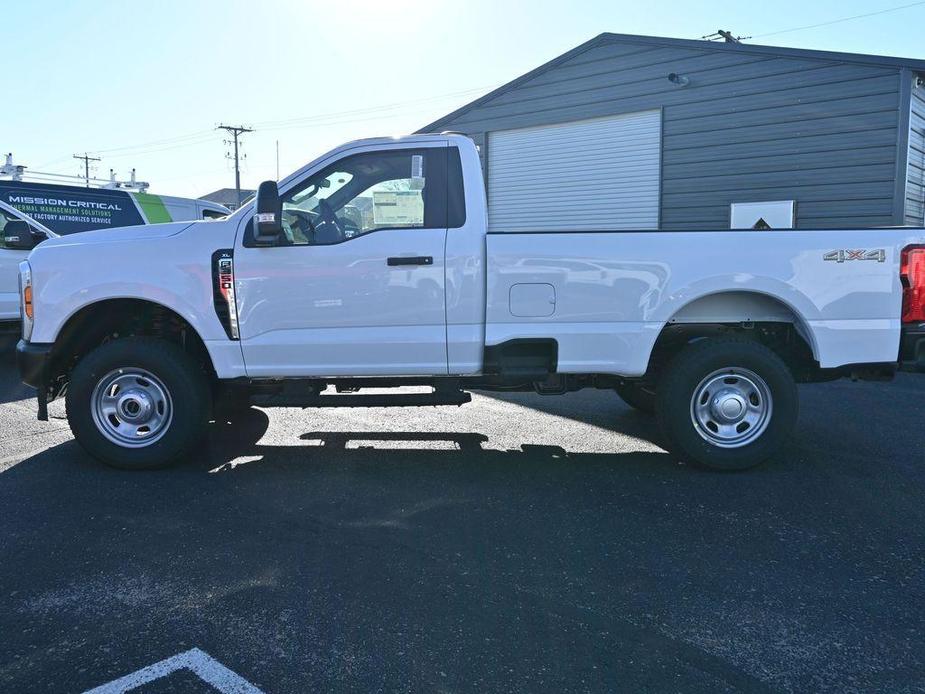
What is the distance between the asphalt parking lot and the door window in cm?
164

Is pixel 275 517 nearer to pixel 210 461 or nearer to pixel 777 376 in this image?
pixel 210 461

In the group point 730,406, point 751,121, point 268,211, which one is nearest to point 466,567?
point 730,406

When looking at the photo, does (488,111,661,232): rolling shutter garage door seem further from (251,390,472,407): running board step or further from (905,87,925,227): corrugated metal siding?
(251,390,472,407): running board step

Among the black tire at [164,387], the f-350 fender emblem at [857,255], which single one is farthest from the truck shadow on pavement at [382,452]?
the f-350 fender emblem at [857,255]

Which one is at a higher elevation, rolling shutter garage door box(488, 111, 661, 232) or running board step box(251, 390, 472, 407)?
rolling shutter garage door box(488, 111, 661, 232)

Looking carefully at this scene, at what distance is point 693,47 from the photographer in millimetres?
12484

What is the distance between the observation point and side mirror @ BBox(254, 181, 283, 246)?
14.5ft

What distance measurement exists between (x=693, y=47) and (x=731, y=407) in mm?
9862

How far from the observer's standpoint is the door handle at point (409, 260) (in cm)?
459

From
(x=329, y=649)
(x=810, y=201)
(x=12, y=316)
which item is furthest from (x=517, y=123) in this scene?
(x=329, y=649)

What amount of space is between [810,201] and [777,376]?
27.3 ft

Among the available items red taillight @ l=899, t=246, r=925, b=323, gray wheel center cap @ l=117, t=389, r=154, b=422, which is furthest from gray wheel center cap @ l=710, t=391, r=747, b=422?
gray wheel center cap @ l=117, t=389, r=154, b=422

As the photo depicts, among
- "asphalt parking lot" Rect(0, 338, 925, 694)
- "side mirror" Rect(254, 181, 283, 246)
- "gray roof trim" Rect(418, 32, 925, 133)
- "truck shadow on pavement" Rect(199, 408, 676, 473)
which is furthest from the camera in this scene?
"gray roof trim" Rect(418, 32, 925, 133)

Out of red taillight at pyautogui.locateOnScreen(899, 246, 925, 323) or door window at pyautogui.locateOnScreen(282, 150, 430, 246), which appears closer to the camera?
red taillight at pyautogui.locateOnScreen(899, 246, 925, 323)
